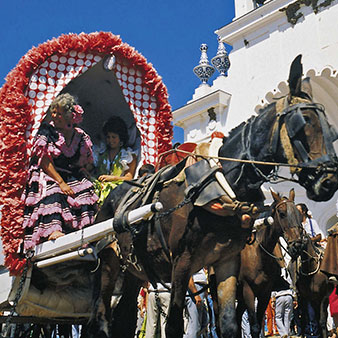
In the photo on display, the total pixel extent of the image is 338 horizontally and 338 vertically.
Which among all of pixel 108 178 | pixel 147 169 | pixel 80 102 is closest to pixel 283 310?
pixel 147 169

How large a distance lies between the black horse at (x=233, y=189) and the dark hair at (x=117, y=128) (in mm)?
1674

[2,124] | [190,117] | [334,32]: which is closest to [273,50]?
[334,32]

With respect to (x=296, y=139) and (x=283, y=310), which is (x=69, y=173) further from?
(x=283, y=310)

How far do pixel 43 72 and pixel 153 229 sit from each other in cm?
198

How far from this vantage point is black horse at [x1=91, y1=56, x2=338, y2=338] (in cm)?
360

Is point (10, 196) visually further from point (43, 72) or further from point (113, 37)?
point (113, 37)

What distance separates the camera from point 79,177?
5219 mm

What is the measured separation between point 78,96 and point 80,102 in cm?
8

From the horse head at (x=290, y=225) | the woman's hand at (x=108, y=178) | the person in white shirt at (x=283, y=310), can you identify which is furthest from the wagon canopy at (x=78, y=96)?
the person in white shirt at (x=283, y=310)

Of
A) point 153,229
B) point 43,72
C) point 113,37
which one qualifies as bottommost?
point 153,229

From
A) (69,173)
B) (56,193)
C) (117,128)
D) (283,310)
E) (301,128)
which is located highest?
(117,128)

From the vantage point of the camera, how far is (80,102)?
224 inches

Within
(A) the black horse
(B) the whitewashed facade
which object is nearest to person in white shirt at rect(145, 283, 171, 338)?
(A) the black horse

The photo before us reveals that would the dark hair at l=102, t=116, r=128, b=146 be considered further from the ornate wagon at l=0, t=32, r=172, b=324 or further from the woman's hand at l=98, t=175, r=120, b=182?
the woman's hand at l=98, t=175, r=120, b=182
